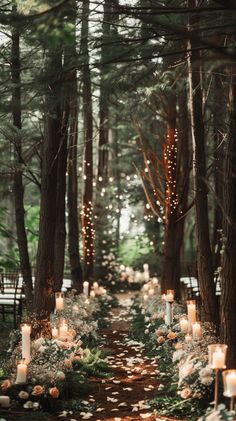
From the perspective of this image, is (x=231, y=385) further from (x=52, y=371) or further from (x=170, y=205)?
(x=170, y=205)

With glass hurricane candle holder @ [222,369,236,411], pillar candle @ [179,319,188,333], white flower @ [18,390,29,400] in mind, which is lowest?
white flower @ [18,390,29,400]

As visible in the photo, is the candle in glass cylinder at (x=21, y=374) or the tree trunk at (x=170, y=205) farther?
the tree trunk at (x=170, y=205)

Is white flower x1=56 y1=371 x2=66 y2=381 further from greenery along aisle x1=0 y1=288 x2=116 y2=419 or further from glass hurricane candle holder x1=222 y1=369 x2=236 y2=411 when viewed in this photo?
glass hurricane candle holder x1=222 y1=369 x2=236 y2=411

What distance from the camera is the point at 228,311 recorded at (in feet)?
23.2

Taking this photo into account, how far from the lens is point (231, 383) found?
210 inches

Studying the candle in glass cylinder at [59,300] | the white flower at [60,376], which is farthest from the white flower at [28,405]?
the candle in glass cylinder at [59,300]

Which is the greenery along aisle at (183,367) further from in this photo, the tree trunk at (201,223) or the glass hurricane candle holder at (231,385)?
the tree trunk at (201,223)

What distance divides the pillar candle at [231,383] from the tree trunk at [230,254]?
170cm

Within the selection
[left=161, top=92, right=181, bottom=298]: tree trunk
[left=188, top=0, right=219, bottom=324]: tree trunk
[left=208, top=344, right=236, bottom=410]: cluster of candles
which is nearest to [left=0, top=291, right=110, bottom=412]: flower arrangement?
[left=188, top=0, right=219, bottom=324]: tree trunk

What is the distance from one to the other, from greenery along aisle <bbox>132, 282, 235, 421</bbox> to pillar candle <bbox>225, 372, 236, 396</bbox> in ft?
0.56

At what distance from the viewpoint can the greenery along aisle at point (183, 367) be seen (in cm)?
648

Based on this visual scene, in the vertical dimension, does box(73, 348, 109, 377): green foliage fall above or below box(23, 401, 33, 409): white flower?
above

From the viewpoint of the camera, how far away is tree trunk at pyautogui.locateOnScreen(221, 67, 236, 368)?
693 cm

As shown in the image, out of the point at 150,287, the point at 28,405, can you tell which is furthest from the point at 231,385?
the point at 150,287
